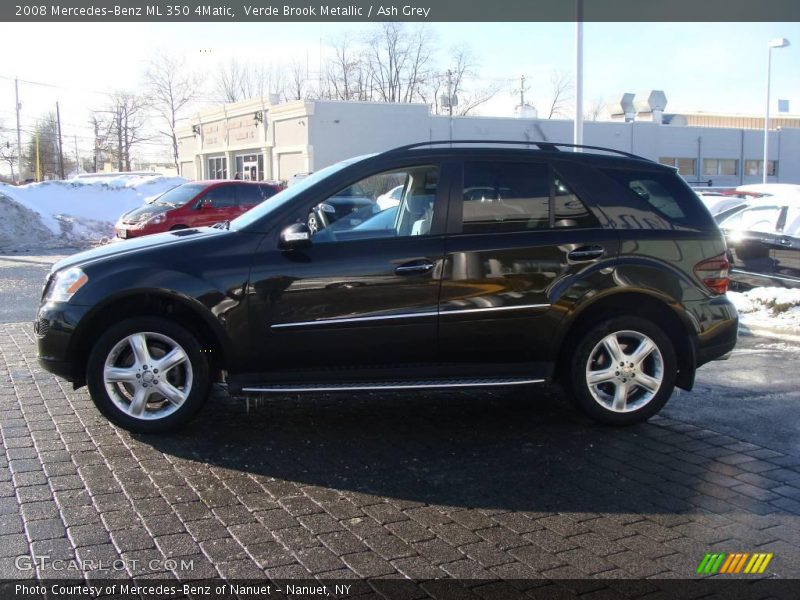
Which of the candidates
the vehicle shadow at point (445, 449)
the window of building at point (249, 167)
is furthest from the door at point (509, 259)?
the window of building at point (249, 167)

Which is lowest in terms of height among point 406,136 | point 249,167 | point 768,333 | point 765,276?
point 768,333

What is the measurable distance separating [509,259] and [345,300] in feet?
3.76

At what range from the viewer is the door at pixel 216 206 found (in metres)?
17.3

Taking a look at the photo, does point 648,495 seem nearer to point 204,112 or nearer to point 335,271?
point 335,271

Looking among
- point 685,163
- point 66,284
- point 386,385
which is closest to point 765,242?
point 386,385

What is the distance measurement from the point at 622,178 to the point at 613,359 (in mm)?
1313

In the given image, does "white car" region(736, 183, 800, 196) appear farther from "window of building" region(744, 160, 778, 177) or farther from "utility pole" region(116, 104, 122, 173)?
"utility pole" region(116, 104, 122, 173)

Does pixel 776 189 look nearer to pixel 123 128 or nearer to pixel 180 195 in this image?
pixel 180 195

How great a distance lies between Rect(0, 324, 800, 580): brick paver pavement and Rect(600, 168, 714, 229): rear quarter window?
149 centimetres

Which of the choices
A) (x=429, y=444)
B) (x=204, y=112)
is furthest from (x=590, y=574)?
(x=204, y=112)

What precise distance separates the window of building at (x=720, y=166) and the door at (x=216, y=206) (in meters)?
39.6

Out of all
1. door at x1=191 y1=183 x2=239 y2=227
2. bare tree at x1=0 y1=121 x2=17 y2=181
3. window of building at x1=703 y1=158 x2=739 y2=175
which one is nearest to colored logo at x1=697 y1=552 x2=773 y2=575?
door at x1=191 y1=183 x2=239 y2=227

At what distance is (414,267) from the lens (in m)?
5.21

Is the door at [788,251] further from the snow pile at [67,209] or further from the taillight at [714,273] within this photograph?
the snow pile at [67,209]
